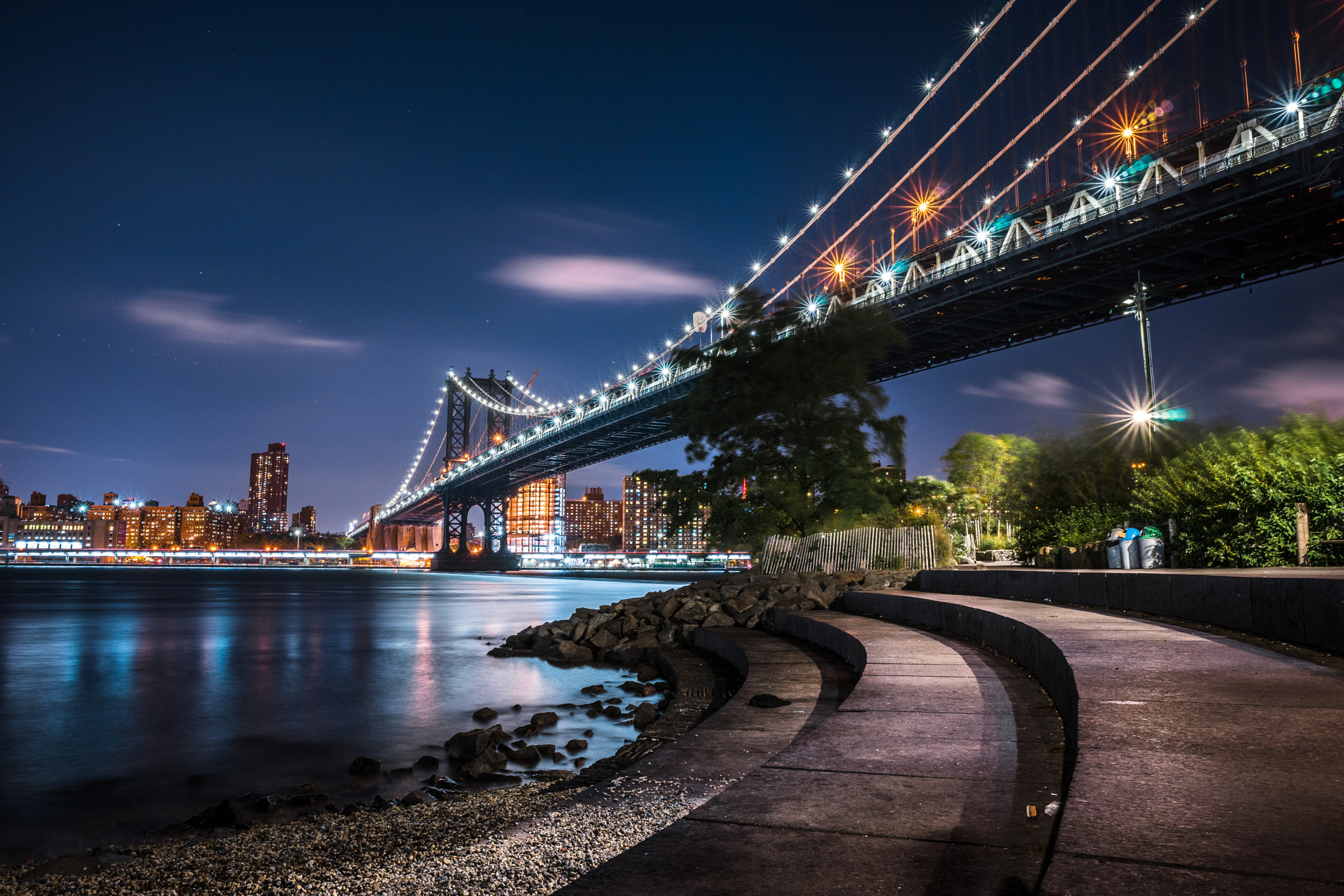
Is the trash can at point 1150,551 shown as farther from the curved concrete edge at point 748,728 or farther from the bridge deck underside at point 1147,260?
the bridge deck underside at point 1147,260

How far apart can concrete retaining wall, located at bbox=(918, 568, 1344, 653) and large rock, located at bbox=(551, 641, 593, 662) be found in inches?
296

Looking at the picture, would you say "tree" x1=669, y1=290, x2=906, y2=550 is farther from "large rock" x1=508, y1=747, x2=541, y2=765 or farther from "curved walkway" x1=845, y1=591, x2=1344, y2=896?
"curved walkway" x1=845, y1=591, x2=1344, y2=896

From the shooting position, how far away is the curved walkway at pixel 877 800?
2500 mm

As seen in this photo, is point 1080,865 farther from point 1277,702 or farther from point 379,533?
point 379,533

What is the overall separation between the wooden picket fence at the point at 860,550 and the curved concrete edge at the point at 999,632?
3.76 m

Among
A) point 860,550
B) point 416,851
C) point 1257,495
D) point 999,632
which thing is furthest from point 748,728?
point 860,550

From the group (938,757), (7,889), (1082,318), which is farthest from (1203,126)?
(7,889)

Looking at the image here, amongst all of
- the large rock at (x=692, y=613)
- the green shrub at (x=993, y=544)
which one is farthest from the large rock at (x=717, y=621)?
the green shrub at (x=993, y=544)

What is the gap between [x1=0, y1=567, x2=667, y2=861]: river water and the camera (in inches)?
298

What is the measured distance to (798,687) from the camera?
793 cm

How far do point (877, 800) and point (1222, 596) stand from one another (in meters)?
5.22

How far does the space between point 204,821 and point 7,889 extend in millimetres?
1352

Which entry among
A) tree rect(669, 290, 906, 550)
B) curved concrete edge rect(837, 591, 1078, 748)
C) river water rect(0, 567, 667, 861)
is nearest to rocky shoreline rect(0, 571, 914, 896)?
river water rect(0, 567, 667, 861)

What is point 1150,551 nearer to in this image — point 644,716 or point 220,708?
point 644,716
